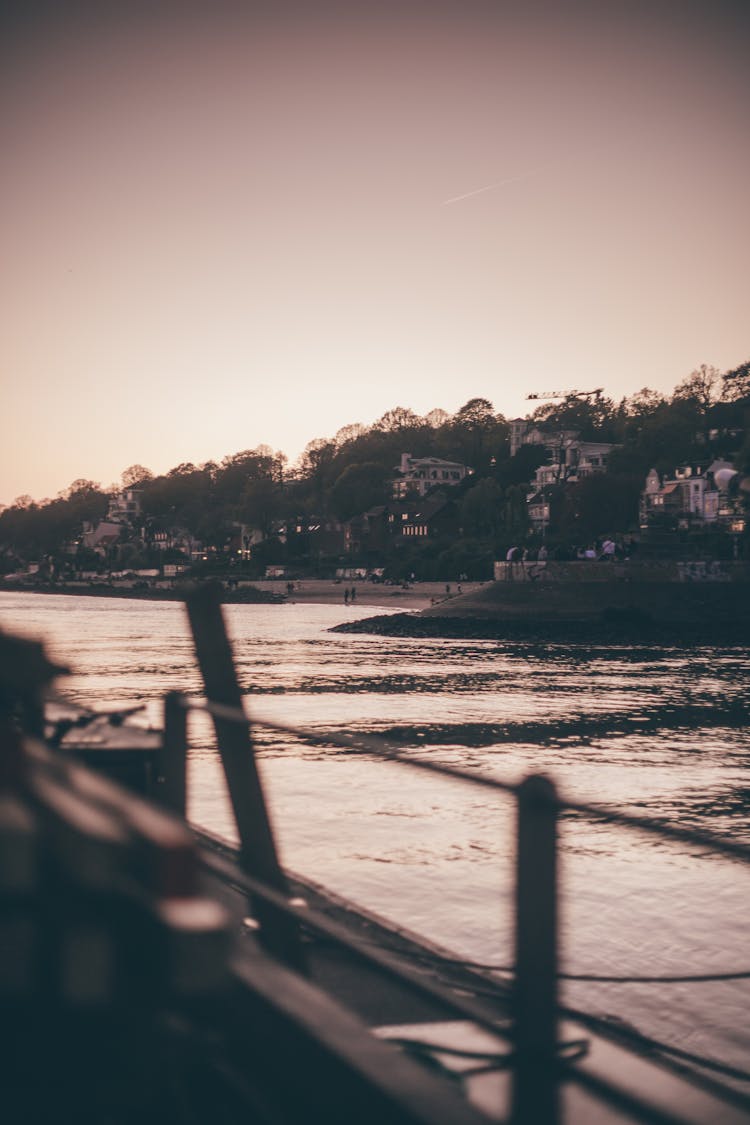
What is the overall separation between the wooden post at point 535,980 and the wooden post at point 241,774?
190 cm

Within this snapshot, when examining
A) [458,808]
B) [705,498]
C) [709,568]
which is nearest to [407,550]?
[705,498]

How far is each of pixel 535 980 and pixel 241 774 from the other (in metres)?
2.46

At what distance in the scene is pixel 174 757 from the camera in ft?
17.7

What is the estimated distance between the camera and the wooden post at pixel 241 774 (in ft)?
15.4

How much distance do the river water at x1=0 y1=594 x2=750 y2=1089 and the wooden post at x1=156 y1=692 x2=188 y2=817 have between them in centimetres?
90

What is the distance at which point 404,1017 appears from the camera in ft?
16.7

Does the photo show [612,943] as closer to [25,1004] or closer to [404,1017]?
[404,1017]

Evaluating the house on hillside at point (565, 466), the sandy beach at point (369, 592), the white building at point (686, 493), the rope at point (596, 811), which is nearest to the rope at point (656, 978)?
the rope at point (596, 811)

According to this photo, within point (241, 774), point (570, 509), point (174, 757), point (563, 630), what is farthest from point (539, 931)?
point (570, 509)

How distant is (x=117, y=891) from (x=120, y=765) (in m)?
4.20

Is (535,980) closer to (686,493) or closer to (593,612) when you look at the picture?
(593,612)

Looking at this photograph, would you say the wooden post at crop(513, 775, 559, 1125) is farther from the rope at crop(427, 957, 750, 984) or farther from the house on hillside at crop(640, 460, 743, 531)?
the house on hillside at crop(640, 460, 743, 531)

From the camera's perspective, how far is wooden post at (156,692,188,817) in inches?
206

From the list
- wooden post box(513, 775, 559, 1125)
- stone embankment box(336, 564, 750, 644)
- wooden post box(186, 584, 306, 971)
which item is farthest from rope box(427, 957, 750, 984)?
stone embankment box(336, 564, 750, 644)
